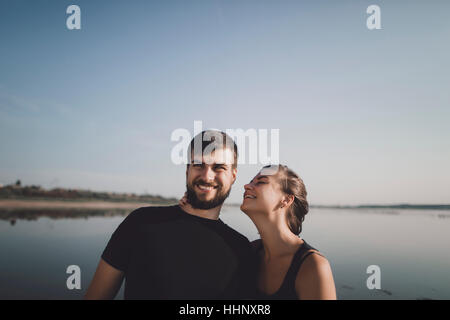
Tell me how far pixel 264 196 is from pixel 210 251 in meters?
1.11

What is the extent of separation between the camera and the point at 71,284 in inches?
290

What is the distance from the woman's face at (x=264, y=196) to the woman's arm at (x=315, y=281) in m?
0.91

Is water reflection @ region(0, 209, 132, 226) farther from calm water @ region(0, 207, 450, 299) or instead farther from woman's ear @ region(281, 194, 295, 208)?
woman's ear @ region(281, 194, 295, 208)

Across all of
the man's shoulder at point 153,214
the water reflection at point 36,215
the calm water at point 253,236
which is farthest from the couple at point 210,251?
the water reflection at point 36,215

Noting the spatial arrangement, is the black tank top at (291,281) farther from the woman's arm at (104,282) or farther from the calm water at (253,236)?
the calm water at (253,236)

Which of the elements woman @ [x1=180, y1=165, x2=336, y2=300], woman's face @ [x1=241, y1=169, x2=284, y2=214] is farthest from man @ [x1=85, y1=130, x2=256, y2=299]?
woman's face @ [x1=241, y1=169, x2=284, y2=214]

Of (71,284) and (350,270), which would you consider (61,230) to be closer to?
(71,284)

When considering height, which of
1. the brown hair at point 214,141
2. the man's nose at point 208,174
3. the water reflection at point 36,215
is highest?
the brown hair at point 214,141

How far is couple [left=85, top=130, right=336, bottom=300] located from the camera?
295 centimetres

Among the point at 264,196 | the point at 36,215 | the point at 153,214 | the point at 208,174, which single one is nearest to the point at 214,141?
the point at 208,174

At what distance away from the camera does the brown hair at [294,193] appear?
3664 millimetres
